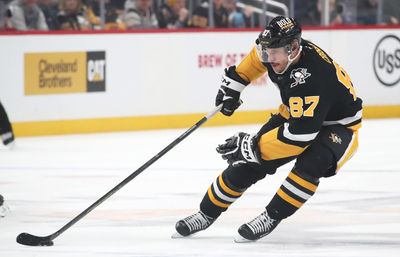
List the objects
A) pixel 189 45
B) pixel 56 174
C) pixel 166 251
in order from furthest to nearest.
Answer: pixel 189 45, pixel 56 174, pixel 166 251

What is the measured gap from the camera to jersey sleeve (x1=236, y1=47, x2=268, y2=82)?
4.16m

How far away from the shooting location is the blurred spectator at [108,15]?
8.34 metres

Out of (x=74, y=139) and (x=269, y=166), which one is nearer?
(x=269, y=166)

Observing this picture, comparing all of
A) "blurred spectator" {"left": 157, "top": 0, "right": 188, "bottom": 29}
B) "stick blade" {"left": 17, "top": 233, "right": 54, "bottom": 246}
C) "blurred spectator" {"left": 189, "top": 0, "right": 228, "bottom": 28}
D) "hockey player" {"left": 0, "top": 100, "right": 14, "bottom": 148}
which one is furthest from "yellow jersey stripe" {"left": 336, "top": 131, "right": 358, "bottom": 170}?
"blurred spectator" {"left": 189, "top": 0, "right": 228, "bottom": 28}

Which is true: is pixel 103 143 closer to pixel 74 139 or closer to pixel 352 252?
pixel 74 139

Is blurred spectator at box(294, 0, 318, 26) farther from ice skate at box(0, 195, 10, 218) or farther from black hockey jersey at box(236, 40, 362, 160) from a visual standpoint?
black hockey jersey at box(236, 40, 362, 160)

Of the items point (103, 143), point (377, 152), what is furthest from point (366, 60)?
point (103, 143)

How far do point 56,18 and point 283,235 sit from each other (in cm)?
451

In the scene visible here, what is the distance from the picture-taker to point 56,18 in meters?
8.13

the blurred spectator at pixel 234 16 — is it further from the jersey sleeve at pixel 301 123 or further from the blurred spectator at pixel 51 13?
the jersey sleeve at pixel 301 123

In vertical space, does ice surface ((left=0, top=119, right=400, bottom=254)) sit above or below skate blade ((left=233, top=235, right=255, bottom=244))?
below

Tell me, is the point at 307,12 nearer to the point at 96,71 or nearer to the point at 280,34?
the point at 96,71

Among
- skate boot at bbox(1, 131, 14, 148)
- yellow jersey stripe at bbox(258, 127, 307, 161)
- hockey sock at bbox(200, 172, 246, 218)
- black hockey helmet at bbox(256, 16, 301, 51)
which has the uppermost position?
black hockey helmet at bbox(256, 16, 301, 51)

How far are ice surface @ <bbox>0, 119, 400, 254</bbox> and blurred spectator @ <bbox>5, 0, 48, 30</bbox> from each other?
1010mm
